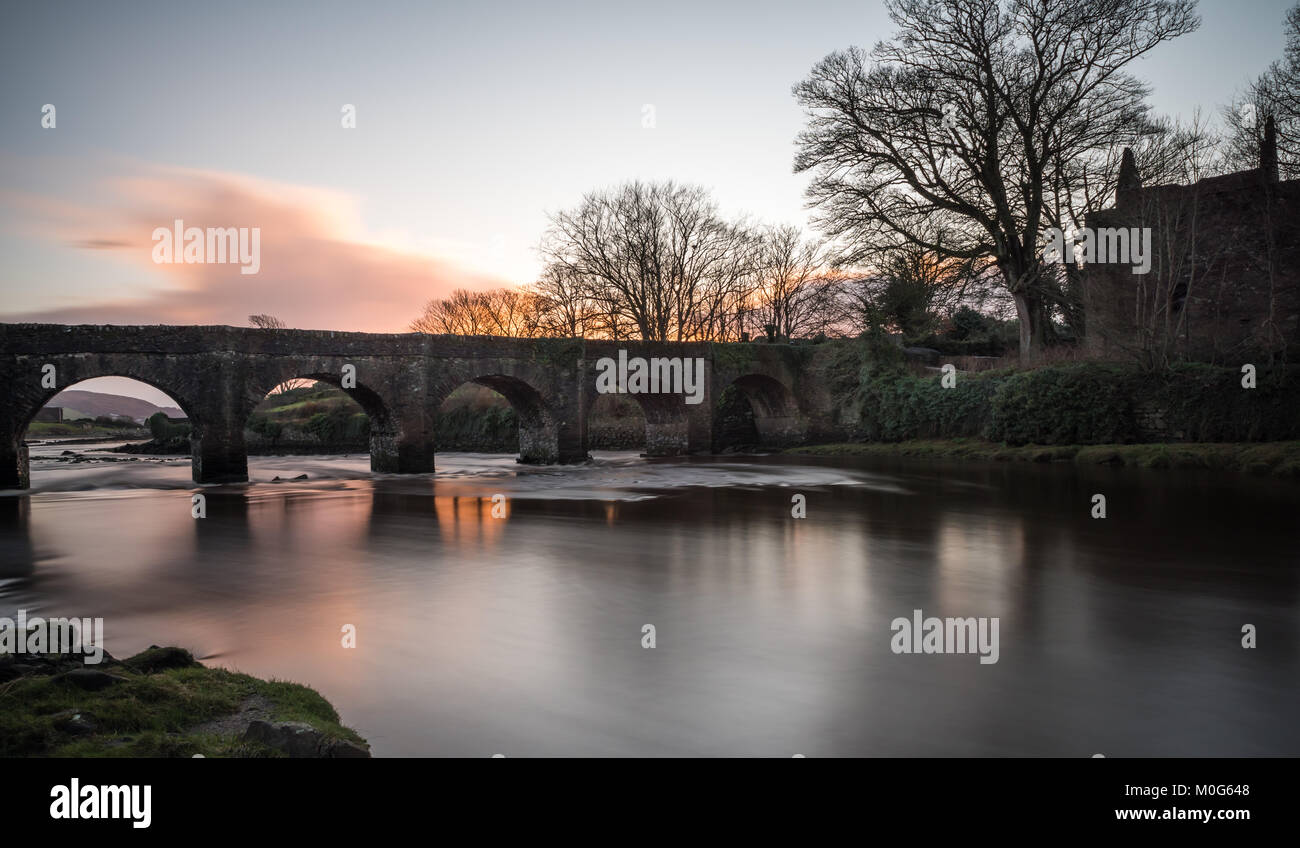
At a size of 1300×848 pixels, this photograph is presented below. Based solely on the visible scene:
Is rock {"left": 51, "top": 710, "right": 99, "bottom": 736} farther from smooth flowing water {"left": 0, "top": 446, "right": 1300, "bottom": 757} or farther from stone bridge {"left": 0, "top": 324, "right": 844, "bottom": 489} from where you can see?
stone bridge {"left": 0, "top": 324, "right": 844, "bottom": 489}

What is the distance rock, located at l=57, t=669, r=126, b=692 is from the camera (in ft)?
15.2

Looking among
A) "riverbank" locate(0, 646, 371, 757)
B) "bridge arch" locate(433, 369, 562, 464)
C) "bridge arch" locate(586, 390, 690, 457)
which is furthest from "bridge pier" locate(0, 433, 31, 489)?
"riverbank" locate(0, 646, 371, 757)

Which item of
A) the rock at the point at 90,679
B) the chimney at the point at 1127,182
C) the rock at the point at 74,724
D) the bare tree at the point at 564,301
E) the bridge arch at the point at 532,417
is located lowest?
the rock at the point at 74,724

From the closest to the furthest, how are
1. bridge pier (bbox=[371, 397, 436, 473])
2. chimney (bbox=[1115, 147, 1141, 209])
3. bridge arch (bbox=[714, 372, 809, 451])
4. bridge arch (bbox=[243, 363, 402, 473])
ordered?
bridge arch (bbox=[243, 363, 402, 473]) → bridge pier (bbox=[371, 397, 436, 473]) → chimney (bbox=[1115, 147, 1141, 209]) → bridge arch (bbox=[714, 372, 809, 451])

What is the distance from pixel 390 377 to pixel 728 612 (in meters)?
20.6

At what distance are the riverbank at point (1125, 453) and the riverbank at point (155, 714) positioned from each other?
22416 mm

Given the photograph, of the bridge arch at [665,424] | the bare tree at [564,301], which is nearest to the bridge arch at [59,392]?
the bridge arch at [665,424]

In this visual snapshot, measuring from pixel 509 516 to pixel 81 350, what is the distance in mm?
13619

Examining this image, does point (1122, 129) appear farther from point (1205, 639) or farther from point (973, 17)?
point (1205, 639)

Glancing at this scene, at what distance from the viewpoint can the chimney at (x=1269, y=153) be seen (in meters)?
28.6

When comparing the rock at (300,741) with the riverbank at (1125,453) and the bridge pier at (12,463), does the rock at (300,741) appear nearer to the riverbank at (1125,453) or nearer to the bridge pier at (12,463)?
the riverbank at (1125,453)

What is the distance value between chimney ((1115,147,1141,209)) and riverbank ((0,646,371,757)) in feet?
104

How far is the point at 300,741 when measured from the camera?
4078 mm
